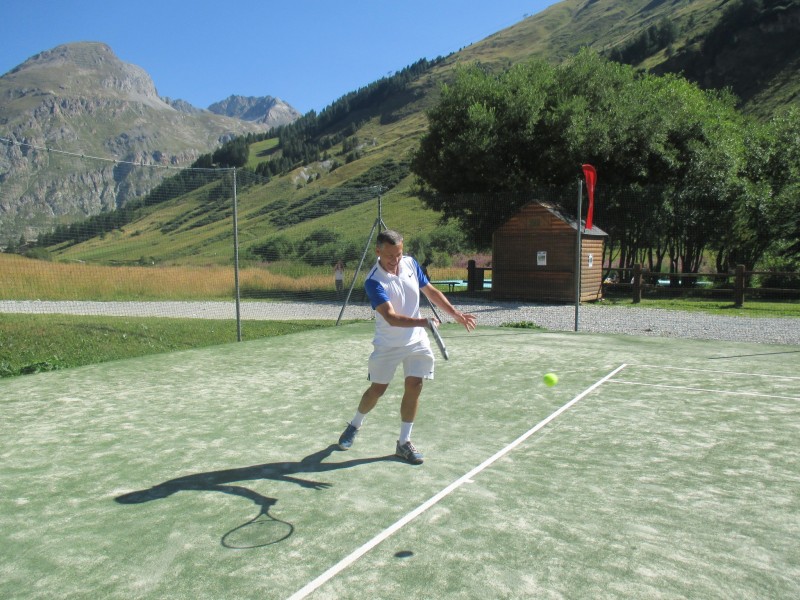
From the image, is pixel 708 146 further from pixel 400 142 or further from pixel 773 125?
pixel 400 142

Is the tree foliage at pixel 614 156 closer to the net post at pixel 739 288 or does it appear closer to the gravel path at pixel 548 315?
the net post at pixel 739 288

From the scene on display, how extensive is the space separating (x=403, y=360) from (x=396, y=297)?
1.59 feet

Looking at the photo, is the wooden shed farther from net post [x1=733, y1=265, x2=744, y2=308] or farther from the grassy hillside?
net post [x1=733, y1=265, x2=744, y2=308]

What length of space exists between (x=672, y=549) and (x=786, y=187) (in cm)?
2440

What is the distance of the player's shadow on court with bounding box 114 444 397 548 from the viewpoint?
3.63 metres

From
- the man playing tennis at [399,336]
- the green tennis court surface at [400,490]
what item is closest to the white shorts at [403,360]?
the man playing tennis at [399,336]

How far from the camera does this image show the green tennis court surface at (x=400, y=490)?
3.10 metres

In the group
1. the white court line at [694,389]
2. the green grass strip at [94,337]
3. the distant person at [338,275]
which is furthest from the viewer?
the distant person at [338,275]

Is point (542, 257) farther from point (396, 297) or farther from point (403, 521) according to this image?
point (403, 521)

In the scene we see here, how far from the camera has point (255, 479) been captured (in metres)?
4.45

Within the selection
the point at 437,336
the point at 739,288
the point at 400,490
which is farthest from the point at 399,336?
the point at 739,288

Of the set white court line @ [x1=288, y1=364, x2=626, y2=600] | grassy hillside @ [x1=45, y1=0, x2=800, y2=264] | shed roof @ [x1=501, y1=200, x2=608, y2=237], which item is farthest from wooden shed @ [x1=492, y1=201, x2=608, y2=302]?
white court line @ [x1=288, y1=364, x2=626, y2=600]

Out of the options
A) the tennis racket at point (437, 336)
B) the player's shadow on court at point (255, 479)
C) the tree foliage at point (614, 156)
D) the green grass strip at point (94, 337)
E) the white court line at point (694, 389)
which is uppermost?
the tree foliage at point (614, 156)

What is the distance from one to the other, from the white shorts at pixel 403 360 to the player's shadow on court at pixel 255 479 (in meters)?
0.63
